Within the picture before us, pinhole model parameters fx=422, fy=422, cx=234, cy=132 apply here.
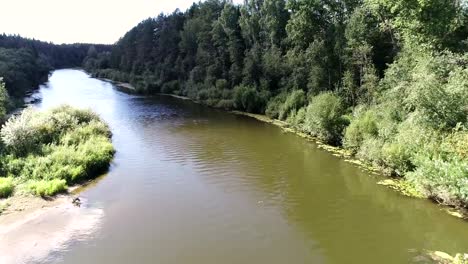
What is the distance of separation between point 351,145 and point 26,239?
Answer: 2435 centimetres

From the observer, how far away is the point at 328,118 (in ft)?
126

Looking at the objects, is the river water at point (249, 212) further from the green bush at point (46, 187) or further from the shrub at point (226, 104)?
the shrub at point (226, 104)

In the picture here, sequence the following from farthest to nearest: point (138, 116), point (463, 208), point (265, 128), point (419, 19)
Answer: point (138, 116), point (265, 128), point (419, 19), point (463, 208)

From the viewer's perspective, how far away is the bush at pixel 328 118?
38.3 meters

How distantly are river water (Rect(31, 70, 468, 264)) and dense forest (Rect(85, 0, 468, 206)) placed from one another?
8.34 ft

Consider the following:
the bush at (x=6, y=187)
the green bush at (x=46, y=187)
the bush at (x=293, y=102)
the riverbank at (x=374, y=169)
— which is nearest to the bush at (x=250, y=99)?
the bush at (x=293, y=102)

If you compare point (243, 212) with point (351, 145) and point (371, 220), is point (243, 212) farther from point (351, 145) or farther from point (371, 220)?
point (351, 145)

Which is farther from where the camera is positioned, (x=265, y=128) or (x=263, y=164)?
(x=265, y=128)

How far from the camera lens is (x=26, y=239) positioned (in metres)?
20.4

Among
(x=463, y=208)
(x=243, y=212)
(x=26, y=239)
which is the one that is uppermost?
(x=463, y=208)

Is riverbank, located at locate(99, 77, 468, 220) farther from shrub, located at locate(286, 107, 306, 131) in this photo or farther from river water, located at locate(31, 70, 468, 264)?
river water, located at locate(31, 70, 468, 264)

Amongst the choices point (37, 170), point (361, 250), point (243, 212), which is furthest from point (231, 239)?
point (37, 170)

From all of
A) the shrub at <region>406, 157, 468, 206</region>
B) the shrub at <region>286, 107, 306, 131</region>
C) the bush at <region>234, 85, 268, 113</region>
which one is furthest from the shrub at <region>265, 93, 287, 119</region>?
the shrub at <region>406, 157, 468, 206</region>

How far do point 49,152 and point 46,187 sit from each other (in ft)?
21.3
